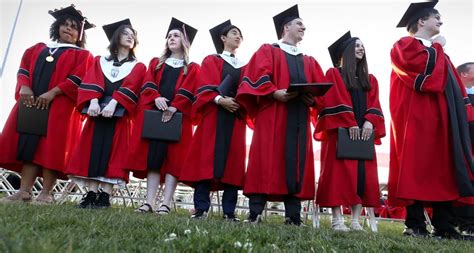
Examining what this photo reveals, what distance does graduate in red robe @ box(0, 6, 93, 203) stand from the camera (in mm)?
4809

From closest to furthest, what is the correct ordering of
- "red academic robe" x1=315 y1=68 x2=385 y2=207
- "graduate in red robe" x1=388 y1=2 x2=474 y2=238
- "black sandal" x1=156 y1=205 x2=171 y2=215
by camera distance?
"graduate in red robe" x1=388 y1=2 x2=474 y2=238 → "red academic robe" x1=315 y1=68 x2=385 y2=207 → "black sandal" x1=156 y1=205 x2=171 y2=215

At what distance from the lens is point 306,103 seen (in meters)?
4.41

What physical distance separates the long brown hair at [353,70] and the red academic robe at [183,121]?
5.57 ft

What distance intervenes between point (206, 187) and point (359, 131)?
5.55 feet

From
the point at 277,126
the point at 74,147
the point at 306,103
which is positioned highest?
the point at 306,103

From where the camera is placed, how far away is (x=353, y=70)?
4.69 metres

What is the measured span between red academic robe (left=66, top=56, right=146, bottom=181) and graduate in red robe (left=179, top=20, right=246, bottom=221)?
797 millimetres

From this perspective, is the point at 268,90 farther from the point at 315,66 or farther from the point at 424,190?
the point at 424,190

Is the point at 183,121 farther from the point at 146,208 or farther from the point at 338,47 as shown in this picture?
the point at 338,47

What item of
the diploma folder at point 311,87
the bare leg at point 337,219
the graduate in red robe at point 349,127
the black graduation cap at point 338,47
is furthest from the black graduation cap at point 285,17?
the bare leg at point 337,219

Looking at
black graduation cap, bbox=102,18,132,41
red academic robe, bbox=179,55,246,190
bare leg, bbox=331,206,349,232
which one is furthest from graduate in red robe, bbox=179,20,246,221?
black graduation cap, bbox=102,18,132,41

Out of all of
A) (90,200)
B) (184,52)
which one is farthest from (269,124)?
(90,200)

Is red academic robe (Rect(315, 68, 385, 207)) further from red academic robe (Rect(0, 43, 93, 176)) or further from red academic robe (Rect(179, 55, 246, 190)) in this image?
red academic robe (Rect(0, 43, 93, 176))

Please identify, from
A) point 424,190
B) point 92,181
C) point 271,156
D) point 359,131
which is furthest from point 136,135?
point 424,190
